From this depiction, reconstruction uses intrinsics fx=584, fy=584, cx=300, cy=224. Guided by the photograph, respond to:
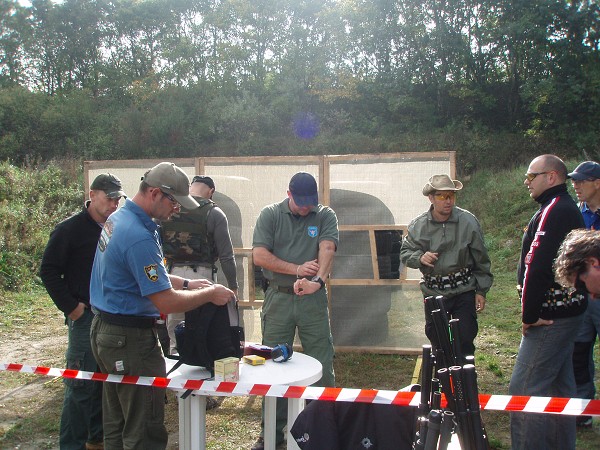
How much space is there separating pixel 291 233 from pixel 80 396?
1959 millimetres

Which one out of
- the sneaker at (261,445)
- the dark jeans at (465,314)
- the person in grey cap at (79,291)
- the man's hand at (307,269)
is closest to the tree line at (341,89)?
the dark jeans at (465,314)

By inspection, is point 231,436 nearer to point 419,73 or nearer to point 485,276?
point 485,276

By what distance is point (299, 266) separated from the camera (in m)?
4.52

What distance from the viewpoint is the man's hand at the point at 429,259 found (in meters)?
4.55

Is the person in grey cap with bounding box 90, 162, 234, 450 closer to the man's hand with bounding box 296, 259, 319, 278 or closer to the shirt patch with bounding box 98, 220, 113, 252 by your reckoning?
the shirt patch with bounding box 98, 220, 113, 252

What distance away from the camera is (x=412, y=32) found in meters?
27.3

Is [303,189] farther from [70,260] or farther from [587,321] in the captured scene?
[587,321]

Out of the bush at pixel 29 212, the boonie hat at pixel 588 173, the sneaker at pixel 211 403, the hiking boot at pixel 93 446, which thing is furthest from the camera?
the bush at pixel 29 212

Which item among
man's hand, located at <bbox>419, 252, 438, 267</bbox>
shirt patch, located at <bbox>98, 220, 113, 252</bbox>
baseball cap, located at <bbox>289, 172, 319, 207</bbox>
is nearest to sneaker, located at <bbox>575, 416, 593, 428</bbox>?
man's hand, located at <bbox>419, 252, 438, 267</bbox>

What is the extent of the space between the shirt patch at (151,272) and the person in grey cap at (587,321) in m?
3.23

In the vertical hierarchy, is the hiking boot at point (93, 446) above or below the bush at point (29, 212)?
below

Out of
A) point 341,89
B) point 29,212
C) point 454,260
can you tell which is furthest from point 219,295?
point 341,89

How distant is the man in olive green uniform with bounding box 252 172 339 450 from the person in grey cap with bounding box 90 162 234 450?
4.34ft

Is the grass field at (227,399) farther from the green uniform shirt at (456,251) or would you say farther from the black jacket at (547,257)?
the black jacket at (547,257)
